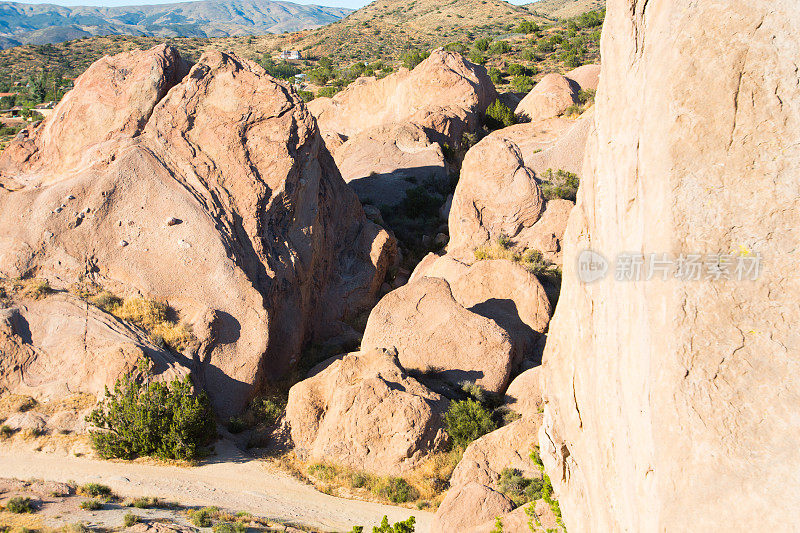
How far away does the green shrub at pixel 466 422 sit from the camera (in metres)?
11.5

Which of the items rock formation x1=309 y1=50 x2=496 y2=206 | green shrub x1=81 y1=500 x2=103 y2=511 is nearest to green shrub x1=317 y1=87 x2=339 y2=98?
rock formation x1=309 y1=50 x2=496 y2=206

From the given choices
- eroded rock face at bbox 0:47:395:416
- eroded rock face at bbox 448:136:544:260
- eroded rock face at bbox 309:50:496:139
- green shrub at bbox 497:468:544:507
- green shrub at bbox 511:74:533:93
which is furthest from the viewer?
green shrub at bbox 511:74:533:93

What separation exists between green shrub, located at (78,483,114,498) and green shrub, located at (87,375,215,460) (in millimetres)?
1366

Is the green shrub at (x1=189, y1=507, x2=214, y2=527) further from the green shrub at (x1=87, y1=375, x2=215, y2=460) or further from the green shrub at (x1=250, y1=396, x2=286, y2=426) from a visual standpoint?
the green shrub at (x1=250, y1=396, x2=286, y2=426)

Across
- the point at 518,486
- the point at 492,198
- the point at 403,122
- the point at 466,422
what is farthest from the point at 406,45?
the point at 518,486

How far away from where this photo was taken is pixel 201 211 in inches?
578

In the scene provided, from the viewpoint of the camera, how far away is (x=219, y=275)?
14164 mm

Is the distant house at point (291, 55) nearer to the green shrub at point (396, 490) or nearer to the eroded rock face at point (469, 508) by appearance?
the green shrub at point (396, 490)

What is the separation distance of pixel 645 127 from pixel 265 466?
32.2ft

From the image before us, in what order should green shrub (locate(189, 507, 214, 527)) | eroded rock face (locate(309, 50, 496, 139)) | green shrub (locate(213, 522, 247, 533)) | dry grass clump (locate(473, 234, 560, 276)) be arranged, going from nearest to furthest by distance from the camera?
green shrub (locate(213, 522, 247, 533))
green shrub (locate(189, 507, 214, 527))
dry grass clump (locate(473, 234, 560, 276))
eroded rock face (locate(309, 50, 496, 139))

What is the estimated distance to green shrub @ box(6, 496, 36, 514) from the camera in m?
8.80

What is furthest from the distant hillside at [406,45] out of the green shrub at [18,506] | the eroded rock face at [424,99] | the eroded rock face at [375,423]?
the green shrub at [18,506]

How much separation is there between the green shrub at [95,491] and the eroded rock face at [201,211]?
342 centimetres

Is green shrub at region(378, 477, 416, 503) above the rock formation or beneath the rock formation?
beneath
